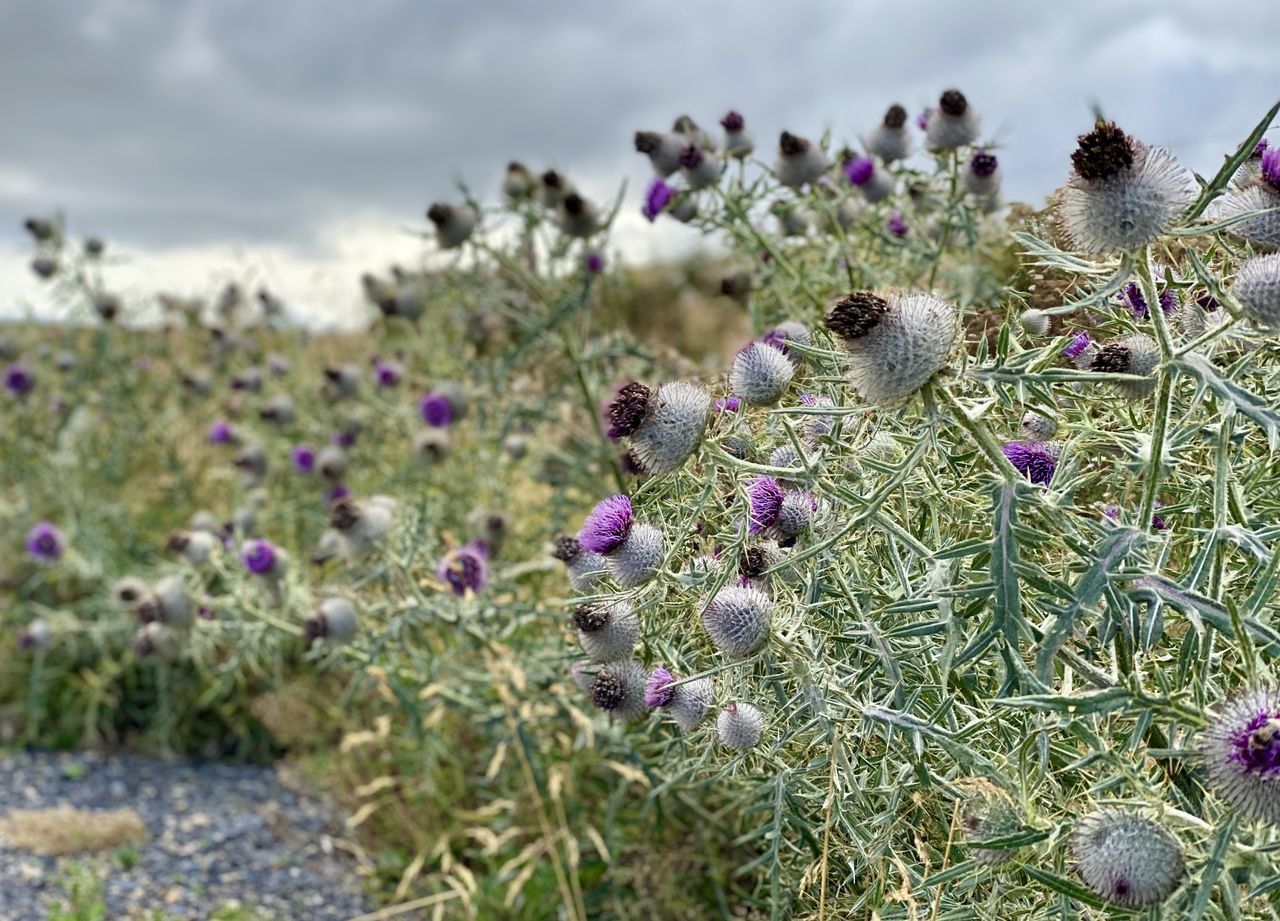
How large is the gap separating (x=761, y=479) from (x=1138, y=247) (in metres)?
0.72

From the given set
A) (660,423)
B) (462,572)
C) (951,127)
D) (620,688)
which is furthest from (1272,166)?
(462,572)

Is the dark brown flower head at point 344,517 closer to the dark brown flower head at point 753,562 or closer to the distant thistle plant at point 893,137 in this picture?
the dark brown flower head at point 753,562

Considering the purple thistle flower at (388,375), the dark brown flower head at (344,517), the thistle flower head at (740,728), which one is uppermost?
the purple thistle flower at (388,375)

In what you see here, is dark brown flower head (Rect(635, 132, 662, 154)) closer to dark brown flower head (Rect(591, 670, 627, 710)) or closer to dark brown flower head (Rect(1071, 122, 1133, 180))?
dark brown flower head (Rect(591, 670, 627, 710))

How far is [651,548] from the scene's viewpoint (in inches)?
79.9

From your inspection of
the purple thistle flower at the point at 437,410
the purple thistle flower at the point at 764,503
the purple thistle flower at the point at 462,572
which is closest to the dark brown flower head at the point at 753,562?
the purple thistle flower at the point at 764,503

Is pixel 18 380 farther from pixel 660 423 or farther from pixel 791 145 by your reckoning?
pixel 660 423

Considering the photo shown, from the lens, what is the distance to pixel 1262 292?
164 centimetres

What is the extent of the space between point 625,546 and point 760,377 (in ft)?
1.21

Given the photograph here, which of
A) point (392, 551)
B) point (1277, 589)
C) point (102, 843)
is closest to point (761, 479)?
point (1277, 589)

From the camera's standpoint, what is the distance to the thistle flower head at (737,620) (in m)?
1.94

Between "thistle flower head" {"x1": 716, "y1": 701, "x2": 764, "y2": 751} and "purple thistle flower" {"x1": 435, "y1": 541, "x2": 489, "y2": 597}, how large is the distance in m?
1.58

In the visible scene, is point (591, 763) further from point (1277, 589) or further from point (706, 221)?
point (1277, 589)

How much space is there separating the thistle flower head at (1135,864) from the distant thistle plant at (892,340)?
2.10ft
